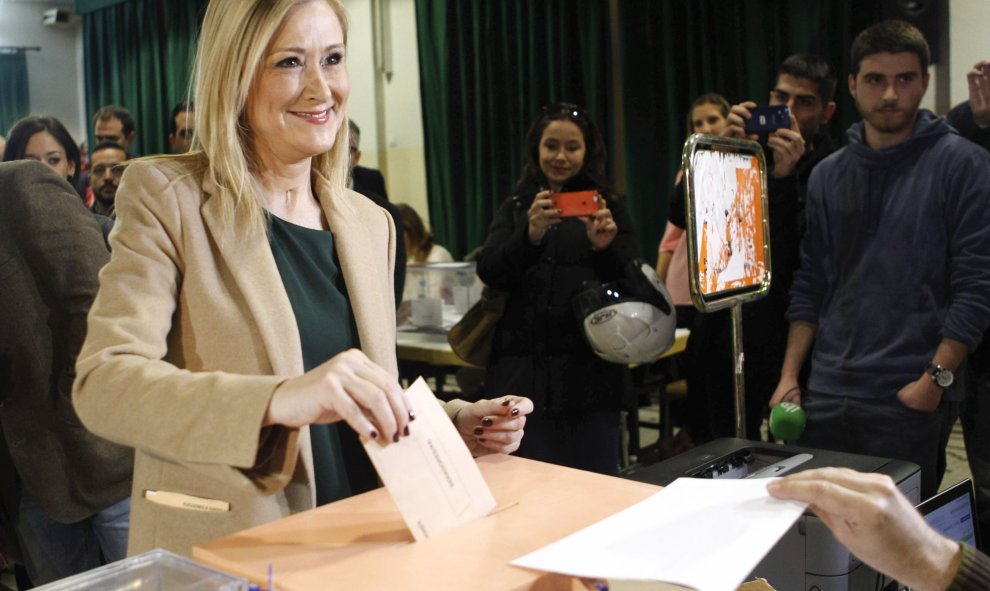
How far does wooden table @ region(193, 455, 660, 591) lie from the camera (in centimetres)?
70

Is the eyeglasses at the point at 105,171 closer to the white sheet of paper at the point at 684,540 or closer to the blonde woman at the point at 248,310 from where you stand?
the blonde woman at the point at 248,310

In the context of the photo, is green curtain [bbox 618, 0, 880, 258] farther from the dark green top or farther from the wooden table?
the wooden table

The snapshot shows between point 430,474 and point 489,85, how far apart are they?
18.2ft

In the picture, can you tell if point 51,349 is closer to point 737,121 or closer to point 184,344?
point 184,344

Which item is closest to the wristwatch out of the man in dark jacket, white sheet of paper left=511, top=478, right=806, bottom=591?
white sheet of paper left=511, top=478, right=806, bottom=591

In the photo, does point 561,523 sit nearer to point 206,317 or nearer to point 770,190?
point 206,317

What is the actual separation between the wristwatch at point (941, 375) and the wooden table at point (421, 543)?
4.89 ft

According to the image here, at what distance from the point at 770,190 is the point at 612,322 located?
543mm

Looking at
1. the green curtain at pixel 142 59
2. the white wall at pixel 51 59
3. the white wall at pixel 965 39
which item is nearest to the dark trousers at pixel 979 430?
the white wall at pixel 965 39

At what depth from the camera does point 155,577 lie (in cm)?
72

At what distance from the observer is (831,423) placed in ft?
7.43

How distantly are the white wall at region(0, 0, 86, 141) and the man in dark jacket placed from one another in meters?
8.35

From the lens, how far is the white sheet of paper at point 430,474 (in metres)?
0.79

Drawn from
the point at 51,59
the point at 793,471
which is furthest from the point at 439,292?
the point at 51,59
